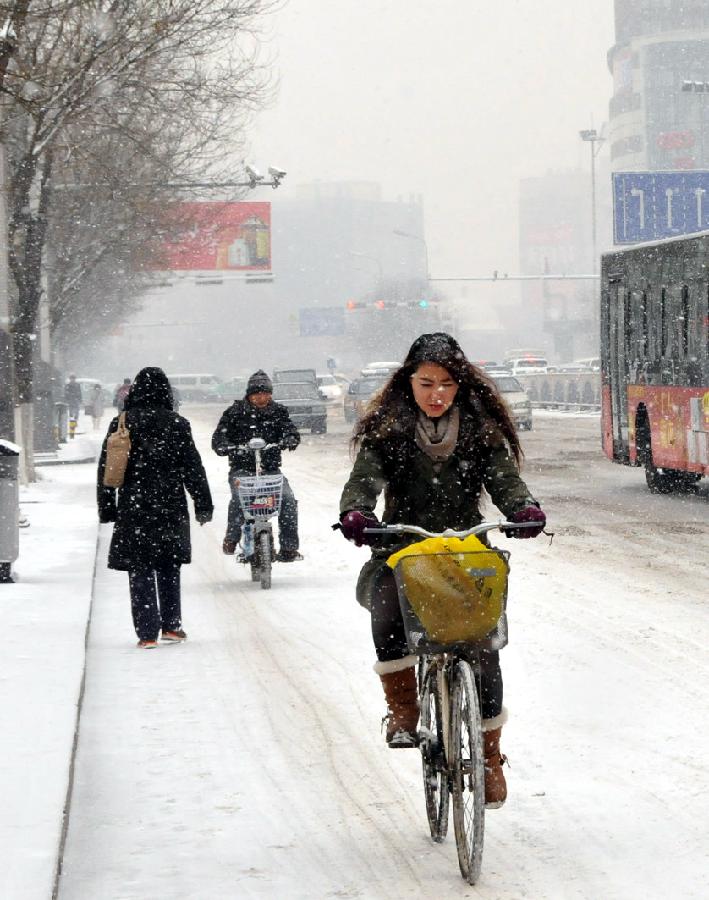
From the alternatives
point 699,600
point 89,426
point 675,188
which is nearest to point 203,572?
point 699,600

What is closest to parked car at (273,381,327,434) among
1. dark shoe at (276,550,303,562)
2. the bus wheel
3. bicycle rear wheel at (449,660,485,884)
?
the bus wheel

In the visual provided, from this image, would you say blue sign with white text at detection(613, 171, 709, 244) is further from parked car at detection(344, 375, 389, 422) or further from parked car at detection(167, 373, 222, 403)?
parked car at detection(167, 373, 222, 403)

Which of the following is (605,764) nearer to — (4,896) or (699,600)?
(4,896)

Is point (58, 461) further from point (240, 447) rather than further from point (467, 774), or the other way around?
point (467, 774)

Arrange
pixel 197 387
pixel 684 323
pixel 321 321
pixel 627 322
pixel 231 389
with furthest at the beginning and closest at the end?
pixel 321 321, pixel 197 387, pixel 231 389, pixel 627 322, pixel 684 323

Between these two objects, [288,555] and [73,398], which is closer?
[288,555]

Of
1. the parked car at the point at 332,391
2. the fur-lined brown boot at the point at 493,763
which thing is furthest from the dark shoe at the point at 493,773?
the parked car at the point at 332,391

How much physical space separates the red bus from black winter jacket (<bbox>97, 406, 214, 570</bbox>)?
10.7 meters

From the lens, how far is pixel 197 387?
10469 cm

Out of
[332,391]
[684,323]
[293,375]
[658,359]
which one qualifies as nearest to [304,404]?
[293,375]

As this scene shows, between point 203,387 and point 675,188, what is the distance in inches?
2226

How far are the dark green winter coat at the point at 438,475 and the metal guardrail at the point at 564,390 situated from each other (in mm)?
49521

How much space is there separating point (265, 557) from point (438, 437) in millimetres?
7747

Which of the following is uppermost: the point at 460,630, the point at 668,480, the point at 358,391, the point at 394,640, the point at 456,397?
the point at 456,397
